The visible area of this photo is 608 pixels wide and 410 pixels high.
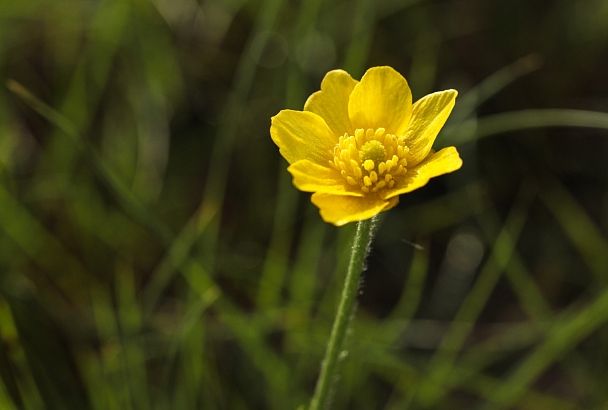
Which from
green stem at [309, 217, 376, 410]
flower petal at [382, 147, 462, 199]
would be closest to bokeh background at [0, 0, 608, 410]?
green stem at [309, 217, 376, 410]

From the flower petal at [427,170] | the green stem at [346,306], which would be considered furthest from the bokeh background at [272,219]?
the flower petal at [427,170]

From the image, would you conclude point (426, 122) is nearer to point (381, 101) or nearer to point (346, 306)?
point (381, 101)

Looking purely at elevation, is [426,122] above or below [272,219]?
below

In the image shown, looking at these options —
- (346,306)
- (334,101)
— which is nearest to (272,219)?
(334,101)

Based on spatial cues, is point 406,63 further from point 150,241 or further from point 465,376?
point 465,376

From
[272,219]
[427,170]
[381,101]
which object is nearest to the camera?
[427,170]

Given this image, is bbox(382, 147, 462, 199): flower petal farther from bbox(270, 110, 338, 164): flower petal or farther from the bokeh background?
Result: the bokeh background

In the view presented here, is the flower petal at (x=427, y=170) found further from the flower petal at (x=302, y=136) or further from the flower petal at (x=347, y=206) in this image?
the flower petal at (x=302, y=136)
